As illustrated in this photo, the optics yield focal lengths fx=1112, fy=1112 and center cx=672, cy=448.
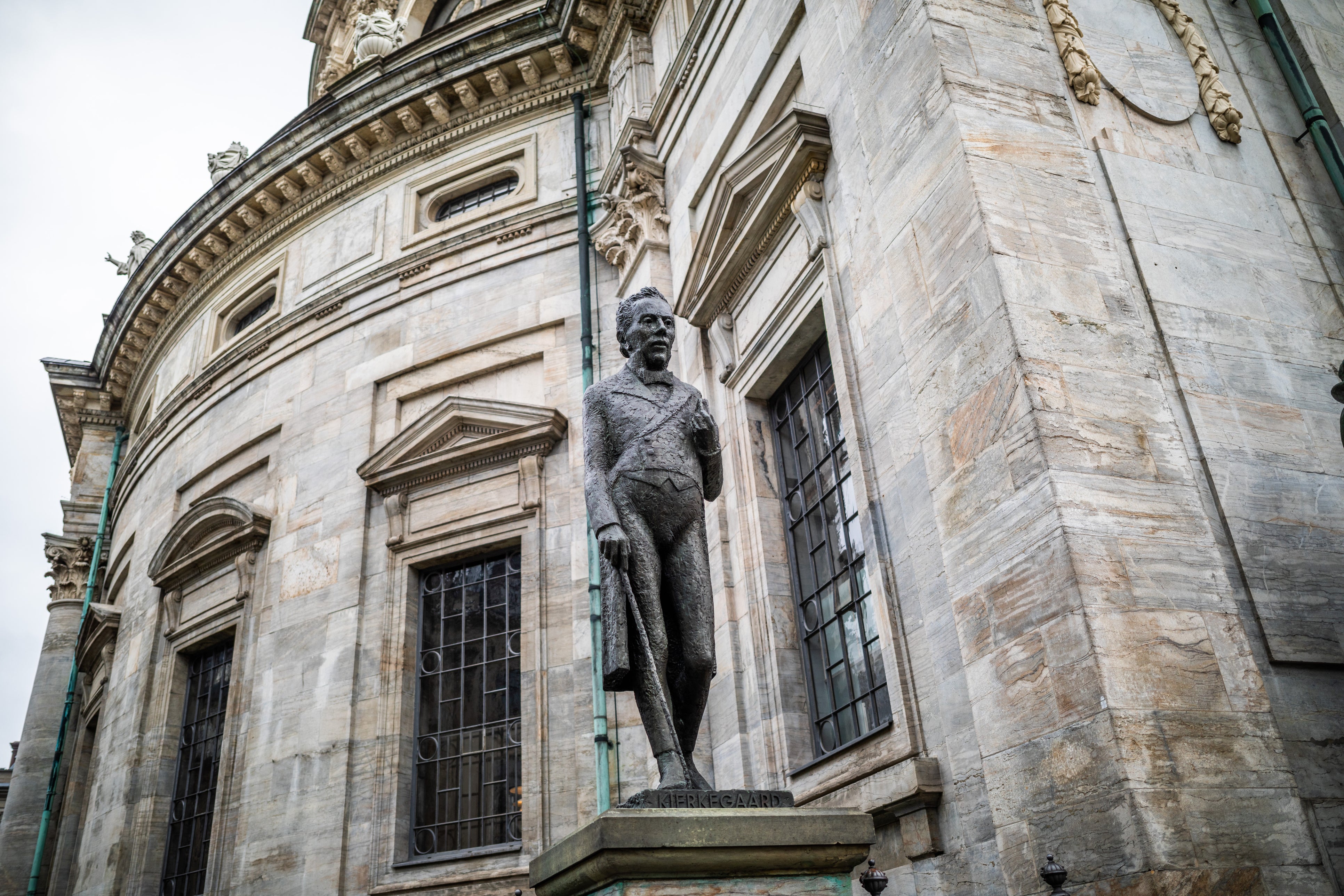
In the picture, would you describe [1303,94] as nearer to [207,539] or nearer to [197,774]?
[207,539]

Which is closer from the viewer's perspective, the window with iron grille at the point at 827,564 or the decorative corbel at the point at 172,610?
the window with iron grille at the point at 827,564

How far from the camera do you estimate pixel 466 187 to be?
1659 cm

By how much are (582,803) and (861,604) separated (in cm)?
454

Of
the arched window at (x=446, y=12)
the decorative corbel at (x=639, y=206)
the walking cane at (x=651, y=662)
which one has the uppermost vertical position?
the arched window at (x=446, y=12)

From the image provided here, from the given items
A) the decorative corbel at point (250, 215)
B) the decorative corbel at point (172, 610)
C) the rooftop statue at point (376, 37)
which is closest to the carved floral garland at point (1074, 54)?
the rooftop statue at point (376, 37)

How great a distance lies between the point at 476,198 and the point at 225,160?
25.7ft

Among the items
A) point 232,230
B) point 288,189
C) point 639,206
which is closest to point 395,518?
point 639,206

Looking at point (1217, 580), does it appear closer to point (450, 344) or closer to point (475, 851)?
point (475, 851)

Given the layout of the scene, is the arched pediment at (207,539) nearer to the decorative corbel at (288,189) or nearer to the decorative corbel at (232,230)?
the decorative corbel at (232,230)

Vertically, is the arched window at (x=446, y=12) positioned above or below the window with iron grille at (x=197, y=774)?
above

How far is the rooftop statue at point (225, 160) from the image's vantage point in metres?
21.4

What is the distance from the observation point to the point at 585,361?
44.5 ft

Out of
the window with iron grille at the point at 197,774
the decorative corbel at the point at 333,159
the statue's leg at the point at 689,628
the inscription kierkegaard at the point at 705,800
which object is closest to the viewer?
the inscription kierkegaard at the point at 705,800

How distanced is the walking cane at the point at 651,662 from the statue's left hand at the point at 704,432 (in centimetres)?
81
